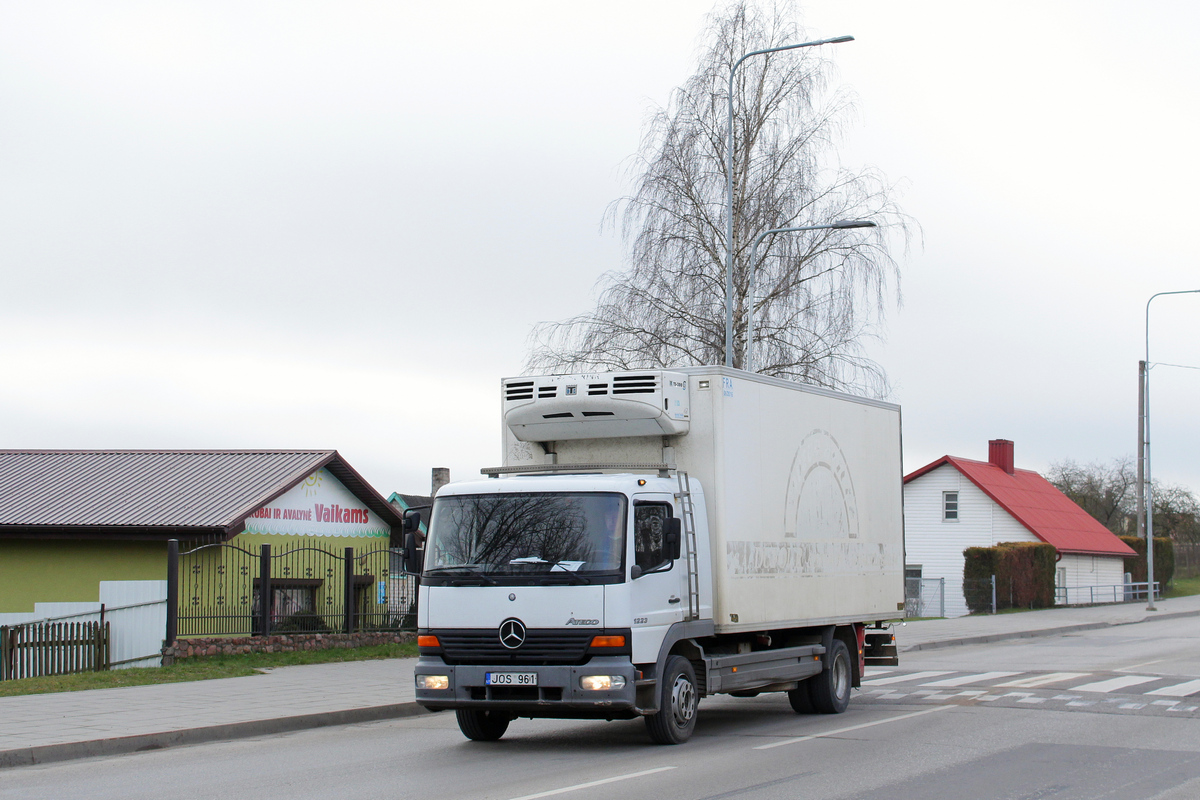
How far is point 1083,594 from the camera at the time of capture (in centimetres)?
5534

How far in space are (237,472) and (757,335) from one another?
1119 centimetres

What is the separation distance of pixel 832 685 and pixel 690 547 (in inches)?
142

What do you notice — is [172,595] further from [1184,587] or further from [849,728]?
[1184,587]

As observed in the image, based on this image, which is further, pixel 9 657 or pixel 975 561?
pixel 975 561

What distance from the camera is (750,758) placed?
1049 cm

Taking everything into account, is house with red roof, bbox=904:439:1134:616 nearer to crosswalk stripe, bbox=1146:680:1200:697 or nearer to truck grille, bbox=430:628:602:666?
crosswalk stripe, bbox=1146:680:1200:697

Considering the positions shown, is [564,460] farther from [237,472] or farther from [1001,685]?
[237,472]

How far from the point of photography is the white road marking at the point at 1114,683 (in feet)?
54.2

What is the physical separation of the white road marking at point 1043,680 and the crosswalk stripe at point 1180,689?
59.3 inches

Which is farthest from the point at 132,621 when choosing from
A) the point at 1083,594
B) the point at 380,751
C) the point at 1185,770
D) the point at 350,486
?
the point at 1083,594

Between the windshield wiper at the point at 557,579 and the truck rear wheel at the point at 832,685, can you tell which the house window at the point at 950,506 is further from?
the windshield wiper at the point at 557,579

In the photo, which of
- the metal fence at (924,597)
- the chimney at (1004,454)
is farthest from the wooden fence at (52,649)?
the chimney at (1004,454)

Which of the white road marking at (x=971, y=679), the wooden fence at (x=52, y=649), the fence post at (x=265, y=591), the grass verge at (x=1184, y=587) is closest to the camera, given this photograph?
the white road marking at (x=971, y=679)

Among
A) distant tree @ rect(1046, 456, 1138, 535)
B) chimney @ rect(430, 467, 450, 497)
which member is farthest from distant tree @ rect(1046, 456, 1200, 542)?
chimney @ rect(430, 467, 450, 497)
